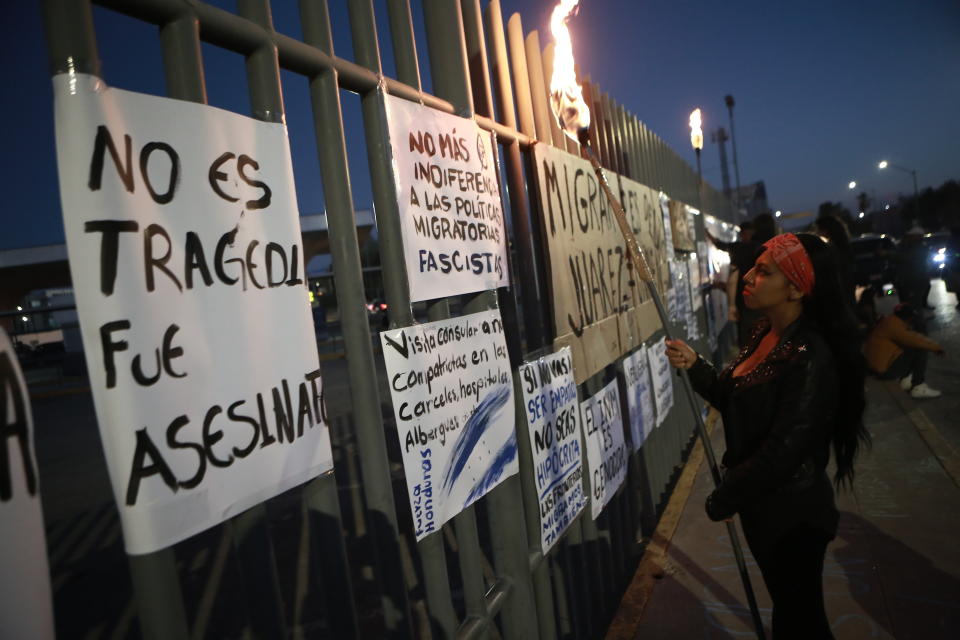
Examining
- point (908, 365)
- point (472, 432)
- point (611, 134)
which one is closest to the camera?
point (472, 432)

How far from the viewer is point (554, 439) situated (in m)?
3.05

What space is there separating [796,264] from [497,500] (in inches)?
59.6

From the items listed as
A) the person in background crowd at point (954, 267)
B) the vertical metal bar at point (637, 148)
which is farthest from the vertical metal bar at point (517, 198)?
the person in background crowd at point (954, 267)

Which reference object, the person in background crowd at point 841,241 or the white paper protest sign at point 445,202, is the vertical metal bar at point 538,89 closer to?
the white paper protest sign at point 445,202

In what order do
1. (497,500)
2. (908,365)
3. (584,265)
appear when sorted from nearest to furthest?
(497,500) → (584,265) → (908,365)

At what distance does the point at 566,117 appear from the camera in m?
3.34

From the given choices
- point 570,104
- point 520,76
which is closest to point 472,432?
point 570,104

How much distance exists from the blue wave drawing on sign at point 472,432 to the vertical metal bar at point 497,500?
321 mm

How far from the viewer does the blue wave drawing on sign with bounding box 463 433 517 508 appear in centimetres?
238

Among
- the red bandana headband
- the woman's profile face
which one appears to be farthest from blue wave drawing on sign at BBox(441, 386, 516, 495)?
the red bandana headband

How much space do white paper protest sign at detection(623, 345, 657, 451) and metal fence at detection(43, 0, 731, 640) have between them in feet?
0.57

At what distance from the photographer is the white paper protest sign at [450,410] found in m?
2.04

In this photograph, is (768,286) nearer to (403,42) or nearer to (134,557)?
(403,42)

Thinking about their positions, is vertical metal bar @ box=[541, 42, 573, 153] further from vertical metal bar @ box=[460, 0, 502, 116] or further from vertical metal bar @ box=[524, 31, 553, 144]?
vertical metal bar @ box=[460, 0, 502, 116]
